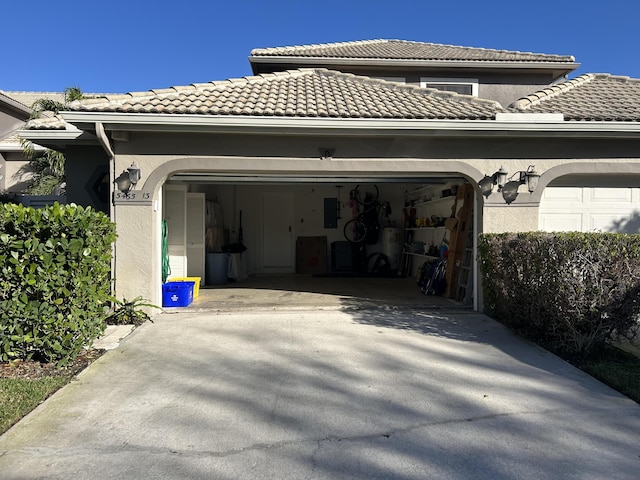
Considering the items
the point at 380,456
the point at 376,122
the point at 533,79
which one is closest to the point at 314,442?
the point at 380,456

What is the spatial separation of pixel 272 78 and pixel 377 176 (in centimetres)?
347

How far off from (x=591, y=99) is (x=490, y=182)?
10.1 feet

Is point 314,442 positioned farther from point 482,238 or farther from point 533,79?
point 533,79

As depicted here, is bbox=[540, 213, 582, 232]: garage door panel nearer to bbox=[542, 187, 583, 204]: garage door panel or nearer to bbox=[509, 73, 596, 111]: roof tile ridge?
bbox=[542, 187, 583, 204]: garage door panel

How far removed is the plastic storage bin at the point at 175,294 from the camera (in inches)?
316

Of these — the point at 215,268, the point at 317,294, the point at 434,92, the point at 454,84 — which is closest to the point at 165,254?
the point at 215,268

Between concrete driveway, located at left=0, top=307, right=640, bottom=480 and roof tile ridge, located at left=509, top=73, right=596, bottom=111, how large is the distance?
4513 millimetres

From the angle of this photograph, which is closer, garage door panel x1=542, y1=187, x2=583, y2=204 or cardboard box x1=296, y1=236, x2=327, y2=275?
garage door panel x1=542, y1=187, x2=583, y2=204

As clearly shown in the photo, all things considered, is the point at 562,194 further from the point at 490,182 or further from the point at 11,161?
the point at 11,161

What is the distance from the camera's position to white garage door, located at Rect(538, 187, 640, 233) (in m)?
8.18

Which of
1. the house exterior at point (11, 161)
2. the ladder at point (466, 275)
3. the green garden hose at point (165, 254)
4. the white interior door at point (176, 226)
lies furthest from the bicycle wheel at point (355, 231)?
the house exterior at point (11, 161)

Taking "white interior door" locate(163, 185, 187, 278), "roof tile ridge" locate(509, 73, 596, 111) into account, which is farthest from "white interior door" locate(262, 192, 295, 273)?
"roof tile ridge" locate(509, 73, 596, 111)

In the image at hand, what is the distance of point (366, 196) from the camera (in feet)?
47.5

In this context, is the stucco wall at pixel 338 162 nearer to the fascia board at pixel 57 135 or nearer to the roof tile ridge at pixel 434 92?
the fascia board at pixel 57 135
